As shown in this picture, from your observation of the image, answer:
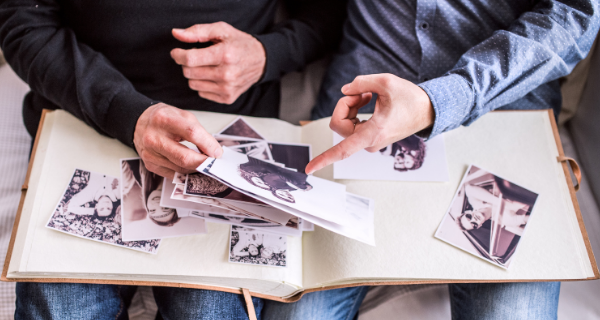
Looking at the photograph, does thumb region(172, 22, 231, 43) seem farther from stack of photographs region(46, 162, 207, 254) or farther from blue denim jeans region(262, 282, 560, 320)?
blue denim jeans region(262, 282, 560, 320)

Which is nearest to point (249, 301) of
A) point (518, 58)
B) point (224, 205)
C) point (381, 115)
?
point (224, 205)

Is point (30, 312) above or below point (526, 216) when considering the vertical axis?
below

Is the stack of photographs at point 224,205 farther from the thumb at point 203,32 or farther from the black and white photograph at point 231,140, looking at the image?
the thumb at point 203,32

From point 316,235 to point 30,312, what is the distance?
61 cm

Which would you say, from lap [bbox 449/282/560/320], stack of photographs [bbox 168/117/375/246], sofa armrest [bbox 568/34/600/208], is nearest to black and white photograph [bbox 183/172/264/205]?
stack of photographs [bbox 168/117/375/246]

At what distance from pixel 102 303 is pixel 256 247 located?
38cm

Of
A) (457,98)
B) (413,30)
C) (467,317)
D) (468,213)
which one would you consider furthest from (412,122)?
(467,317)

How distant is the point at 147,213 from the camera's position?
0.75 meters

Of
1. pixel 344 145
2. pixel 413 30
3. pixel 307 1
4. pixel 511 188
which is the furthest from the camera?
pixel 307 1

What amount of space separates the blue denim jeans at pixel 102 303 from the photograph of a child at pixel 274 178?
318 mm

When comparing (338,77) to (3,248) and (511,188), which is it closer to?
(511,188)

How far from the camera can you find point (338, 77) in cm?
99

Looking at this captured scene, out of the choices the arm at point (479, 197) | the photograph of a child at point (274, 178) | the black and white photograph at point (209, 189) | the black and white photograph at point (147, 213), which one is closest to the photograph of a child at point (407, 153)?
the arm at point (479, 197)

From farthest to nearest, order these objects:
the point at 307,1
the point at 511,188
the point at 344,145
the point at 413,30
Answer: the point at 307,1
the point at 413,30
the point at 511,188
the point at 344,145
